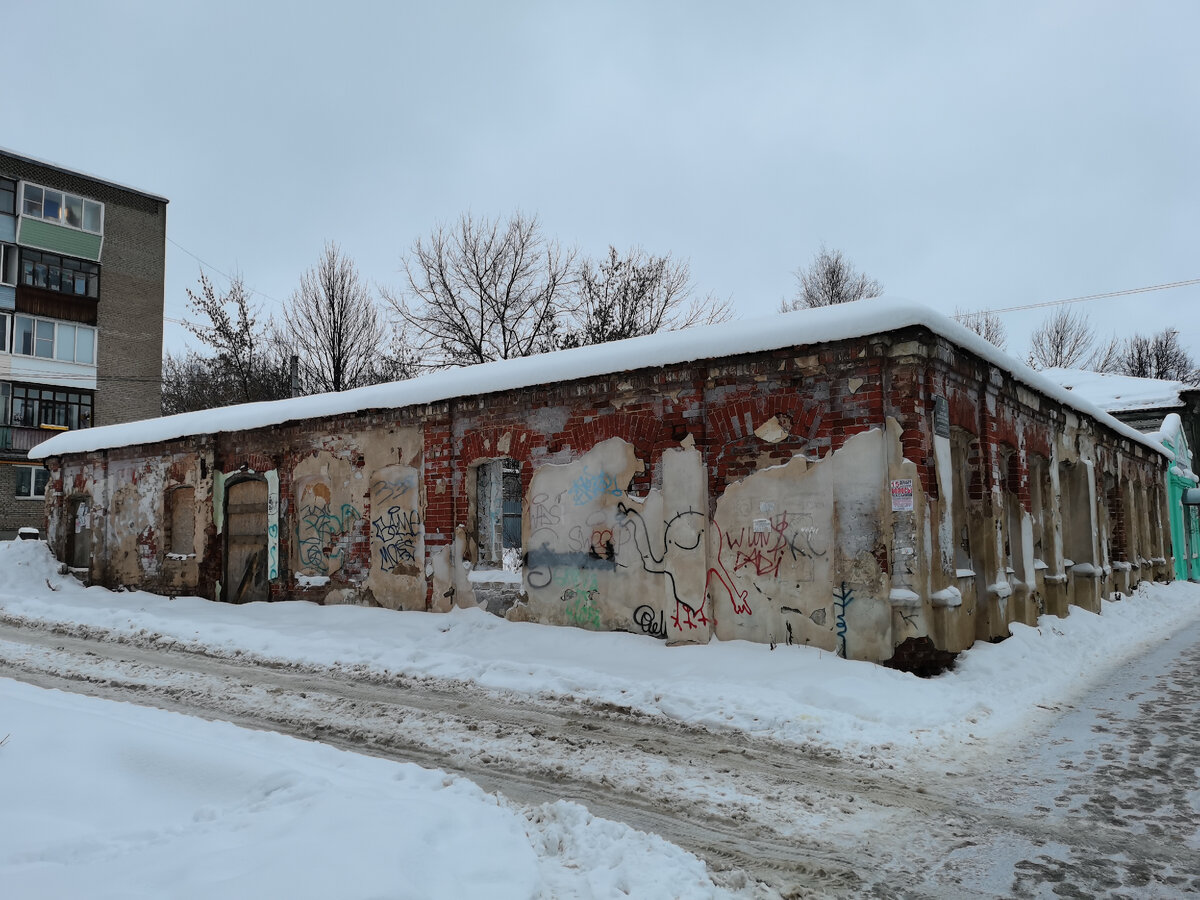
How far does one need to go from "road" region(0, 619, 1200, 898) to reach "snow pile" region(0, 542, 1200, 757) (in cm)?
36

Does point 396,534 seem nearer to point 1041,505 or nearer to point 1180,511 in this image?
point 1041,505

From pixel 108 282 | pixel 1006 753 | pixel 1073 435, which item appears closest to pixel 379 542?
pixel 1006 753

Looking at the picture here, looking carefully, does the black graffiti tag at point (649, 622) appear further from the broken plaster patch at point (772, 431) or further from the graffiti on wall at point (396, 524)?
the graffiti on wall at point (396, 524)

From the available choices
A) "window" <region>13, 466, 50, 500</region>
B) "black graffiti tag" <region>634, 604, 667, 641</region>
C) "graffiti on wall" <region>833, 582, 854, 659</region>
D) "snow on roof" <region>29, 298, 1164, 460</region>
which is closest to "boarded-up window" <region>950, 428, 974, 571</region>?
"snow on roof" <region>29, 298, 1164, 460</region>

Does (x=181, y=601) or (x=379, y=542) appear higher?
(x=379, y=542)

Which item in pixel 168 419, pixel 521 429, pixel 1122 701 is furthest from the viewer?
pixel 168 419

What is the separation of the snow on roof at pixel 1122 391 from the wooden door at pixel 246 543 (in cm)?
2339

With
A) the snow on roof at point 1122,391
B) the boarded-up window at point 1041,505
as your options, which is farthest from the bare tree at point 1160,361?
the boarded-up window at point 1041,505

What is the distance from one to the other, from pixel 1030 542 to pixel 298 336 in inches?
1015

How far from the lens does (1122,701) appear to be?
728 cm

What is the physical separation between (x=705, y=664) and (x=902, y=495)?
254cm

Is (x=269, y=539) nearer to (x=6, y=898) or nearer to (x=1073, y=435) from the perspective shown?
(x=6, y=898)

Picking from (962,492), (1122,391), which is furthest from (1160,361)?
(962,492)

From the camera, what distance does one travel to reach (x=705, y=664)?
7.83 meters
